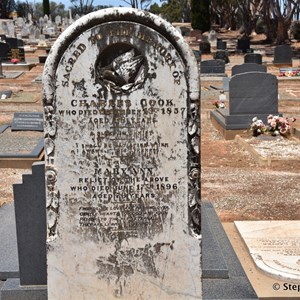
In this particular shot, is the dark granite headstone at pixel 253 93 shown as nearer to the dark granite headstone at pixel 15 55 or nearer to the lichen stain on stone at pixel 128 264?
the lichen stain on stone at pixel 128 264

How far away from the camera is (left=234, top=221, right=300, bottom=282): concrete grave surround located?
193 inches

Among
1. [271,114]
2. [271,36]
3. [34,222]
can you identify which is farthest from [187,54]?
[271,36]

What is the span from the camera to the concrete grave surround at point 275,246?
4.90 metres

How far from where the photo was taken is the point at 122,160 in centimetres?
401

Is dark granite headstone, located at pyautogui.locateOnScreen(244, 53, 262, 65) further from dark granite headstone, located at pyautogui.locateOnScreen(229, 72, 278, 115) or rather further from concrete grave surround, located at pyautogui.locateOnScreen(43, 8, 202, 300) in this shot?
concrete grave surround, located at pyautogui.locateOnScreen(43, 8, 202, 300)

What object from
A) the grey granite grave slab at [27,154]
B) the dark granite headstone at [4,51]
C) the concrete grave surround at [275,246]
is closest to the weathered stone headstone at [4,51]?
the dark granite headstone at [4,51]

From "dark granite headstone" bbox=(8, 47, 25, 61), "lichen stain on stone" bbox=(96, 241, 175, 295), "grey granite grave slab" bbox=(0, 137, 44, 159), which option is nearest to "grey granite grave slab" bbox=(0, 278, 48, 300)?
"lichen stain on stone" bbox=(96, 241, 175, 295)

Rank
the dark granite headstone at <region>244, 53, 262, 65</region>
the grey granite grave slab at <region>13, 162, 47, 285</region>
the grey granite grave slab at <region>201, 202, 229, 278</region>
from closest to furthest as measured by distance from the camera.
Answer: the grey granite grave slab at <region>13, 162, 47, 285</region>, the grey granite grave slab at <region>201, 202, 229, 278</region>, the dark granite headstone at <region>244, 53, 262, 65</region>

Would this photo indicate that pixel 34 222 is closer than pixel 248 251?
Yes

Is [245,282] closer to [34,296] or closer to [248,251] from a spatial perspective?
[248,251]

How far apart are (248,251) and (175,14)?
287 feet

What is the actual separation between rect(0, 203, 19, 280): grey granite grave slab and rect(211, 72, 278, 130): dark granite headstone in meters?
6.62

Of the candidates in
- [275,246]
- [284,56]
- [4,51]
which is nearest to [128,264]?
[275,246]

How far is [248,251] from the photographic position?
5363 millimetres
